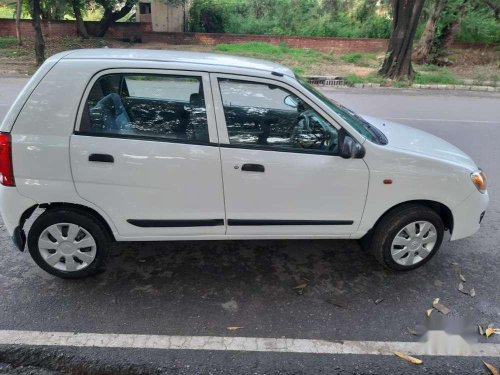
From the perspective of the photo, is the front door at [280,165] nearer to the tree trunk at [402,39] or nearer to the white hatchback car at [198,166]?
the white hatchback car at [198,166]

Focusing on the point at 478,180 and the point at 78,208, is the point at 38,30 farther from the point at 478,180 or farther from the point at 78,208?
the point at 478,180

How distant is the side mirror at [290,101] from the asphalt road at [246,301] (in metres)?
1.39

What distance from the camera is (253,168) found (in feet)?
10.6

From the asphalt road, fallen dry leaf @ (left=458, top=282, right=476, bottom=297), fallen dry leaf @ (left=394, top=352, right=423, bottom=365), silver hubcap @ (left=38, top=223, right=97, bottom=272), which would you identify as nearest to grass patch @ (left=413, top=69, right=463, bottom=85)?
the asphalt road

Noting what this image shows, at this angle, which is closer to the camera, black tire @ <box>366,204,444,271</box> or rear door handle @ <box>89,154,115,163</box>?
rear door handle @ <box>89,154,115,163</box>

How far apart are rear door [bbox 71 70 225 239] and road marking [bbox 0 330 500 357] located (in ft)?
2.85

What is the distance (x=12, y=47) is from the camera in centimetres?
1912

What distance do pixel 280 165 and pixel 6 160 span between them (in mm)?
2058

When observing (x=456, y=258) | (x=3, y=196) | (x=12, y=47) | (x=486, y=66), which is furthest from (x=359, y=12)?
(x=3, y=196)

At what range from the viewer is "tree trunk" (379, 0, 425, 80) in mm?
14977

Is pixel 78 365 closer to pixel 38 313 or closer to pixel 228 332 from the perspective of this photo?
pixel 38 313

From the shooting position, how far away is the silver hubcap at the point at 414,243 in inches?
139

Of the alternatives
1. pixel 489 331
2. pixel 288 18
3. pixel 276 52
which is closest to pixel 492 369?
pixel 489 331

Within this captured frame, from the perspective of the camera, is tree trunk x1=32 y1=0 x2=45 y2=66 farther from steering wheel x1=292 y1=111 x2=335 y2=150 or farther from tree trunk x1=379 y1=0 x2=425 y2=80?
steering wheel x1=292 y1=111 x2=335 y2=150
